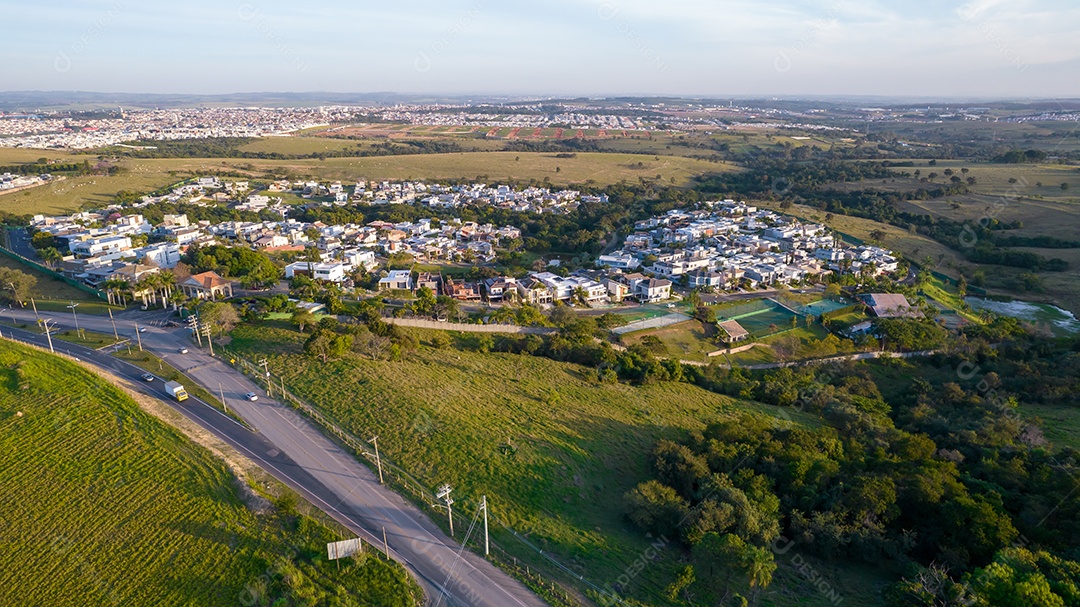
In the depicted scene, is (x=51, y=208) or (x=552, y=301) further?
(x=51, y=208)

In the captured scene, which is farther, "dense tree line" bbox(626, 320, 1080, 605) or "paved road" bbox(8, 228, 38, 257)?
"paved road" bbox(8, 228, 38, 257)

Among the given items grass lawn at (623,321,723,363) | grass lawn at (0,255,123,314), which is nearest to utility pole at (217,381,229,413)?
grass lawn at (0,255,123,314)

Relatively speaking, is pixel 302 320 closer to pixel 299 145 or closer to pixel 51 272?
pixel 51 272

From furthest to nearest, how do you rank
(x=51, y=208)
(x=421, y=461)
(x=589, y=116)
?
(x=589, y=116), (x=51, y=208), (x=421, y=461)

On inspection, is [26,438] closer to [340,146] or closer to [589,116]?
[340,146]

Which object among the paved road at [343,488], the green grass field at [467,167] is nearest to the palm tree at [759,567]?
the paved road at [343,488]

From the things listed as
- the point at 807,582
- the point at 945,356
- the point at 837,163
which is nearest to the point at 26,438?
the point at 807,582

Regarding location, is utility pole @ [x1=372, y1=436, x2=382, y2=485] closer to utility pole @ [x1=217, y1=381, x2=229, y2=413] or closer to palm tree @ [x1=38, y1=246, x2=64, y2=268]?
utility pole @ [x1=217, y1=381, x2=229, y2=413]

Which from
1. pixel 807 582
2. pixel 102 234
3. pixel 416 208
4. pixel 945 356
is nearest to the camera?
pixel 807 582
